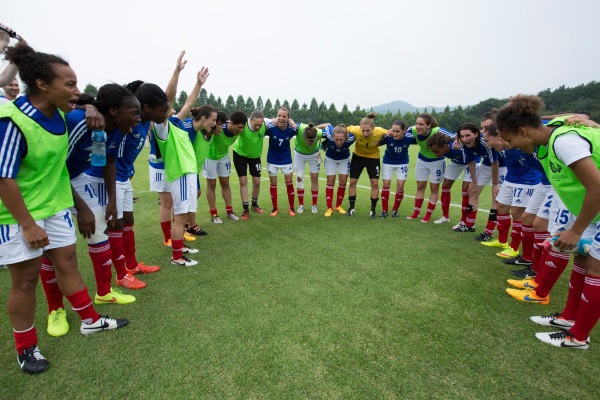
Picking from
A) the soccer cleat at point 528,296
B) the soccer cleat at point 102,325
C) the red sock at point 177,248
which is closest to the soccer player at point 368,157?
the soccer cleat at point 528,296

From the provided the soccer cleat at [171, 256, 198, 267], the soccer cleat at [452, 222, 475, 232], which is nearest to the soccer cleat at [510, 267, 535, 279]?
the soccer cleat at [452, 222, 475, 232]

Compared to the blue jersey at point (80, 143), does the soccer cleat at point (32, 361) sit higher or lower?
lower

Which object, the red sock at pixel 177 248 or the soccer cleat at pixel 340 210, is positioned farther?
the soccer cleat at pixel 340 210

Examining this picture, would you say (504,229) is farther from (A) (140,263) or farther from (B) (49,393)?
(B) (49,393)

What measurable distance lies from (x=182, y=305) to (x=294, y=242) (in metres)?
2.17

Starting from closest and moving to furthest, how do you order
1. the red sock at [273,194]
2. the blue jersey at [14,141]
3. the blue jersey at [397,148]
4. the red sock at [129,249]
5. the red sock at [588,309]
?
the blue jersey at [14,141], the red sock at [588,309], the red sock at [129,249], the blue jersey at [397,148], the red sock at [273,194]

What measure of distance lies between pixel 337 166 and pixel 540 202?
3.88 meters

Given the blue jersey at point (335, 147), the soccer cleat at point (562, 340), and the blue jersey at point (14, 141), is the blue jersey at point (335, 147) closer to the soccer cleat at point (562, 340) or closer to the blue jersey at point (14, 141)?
the soccer cleat at point (562, 340)

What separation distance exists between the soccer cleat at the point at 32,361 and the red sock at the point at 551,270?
4474 millimetres

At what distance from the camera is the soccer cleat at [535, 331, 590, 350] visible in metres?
2.59

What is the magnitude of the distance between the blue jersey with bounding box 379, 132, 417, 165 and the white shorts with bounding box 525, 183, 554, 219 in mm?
2843

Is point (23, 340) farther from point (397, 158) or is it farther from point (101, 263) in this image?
point (397, 158)

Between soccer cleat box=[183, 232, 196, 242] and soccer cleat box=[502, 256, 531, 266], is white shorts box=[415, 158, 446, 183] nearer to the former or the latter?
soccer cleat box=[502, 256, 531, 266]

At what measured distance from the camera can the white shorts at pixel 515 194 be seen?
4467 mm
